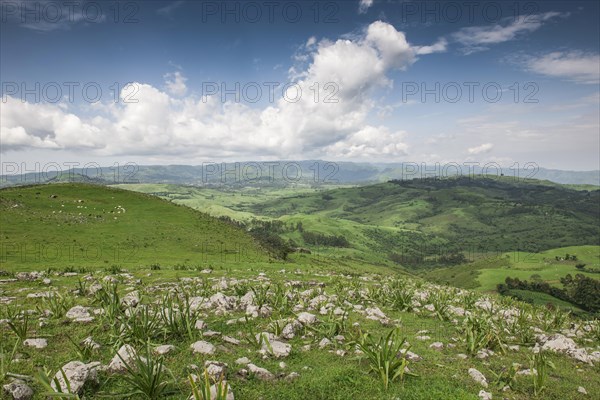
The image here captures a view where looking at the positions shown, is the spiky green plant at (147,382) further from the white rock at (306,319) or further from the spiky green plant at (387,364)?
the white rock at (306,319)

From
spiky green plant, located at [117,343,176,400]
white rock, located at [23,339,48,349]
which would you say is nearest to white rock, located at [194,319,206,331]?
spiky green plant, located at [117,343,176,400]

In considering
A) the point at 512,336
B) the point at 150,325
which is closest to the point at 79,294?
the point at 150,325

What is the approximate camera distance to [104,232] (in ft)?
177

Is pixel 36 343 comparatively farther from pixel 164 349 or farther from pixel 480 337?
pixel 480 337

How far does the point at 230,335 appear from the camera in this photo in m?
12.9

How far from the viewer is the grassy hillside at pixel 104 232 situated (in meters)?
40.7

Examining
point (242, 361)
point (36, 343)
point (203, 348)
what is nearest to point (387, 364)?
point (242, 361)

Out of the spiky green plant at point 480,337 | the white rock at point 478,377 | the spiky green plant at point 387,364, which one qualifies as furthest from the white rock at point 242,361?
the spiky green plant at point 480,337

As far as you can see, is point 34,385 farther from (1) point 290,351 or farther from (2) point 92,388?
(1) point 290,351

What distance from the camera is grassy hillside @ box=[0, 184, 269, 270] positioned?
40.7m

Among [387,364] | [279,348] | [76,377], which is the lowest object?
[279,348]

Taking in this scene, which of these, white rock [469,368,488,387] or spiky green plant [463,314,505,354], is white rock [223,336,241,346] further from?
spiky green plant [463,314,505,354]

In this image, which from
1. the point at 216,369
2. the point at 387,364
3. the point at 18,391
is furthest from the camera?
the point at 387,364

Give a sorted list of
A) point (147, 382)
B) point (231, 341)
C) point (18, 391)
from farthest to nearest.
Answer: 1. point (231, 341)
2. point (147, 382)
3. point (18, 391)
